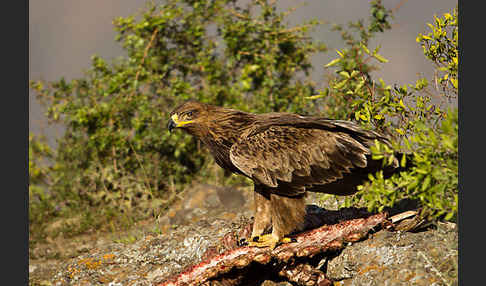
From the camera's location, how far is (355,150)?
16.2 feet

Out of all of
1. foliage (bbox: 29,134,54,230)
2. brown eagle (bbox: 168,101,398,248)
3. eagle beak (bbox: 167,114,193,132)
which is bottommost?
foliage (bbox: 29,134,54,230)

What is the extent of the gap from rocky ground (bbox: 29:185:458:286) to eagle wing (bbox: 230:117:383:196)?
2.79 feet

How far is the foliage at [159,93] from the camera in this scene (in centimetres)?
1065

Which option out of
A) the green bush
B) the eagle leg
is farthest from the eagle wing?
the green bush

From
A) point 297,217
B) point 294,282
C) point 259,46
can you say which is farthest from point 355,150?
point 259,46

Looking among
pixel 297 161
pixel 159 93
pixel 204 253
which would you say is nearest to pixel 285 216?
pixel 297 161

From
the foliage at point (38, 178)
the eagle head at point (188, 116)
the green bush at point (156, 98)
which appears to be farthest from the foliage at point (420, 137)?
the foliage at point (38, 178)

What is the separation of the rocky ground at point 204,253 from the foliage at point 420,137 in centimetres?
39

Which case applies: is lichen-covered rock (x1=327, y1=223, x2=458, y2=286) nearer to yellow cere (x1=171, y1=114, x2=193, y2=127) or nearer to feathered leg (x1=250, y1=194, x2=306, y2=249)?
feathered leg (x1=250, y1=194, x2=306, y2=249)

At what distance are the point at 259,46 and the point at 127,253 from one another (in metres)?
6.05

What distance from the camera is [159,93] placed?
11.1 metres

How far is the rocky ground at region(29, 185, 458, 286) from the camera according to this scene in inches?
184

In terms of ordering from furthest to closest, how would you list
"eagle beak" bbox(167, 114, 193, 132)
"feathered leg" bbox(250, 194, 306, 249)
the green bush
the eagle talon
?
the green bush < the eagle talon < "eagle beak" bbox(167, 114, 193, 132) < "feathered leg" bbox(250, 194, 306, 249)

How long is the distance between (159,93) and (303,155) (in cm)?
658
